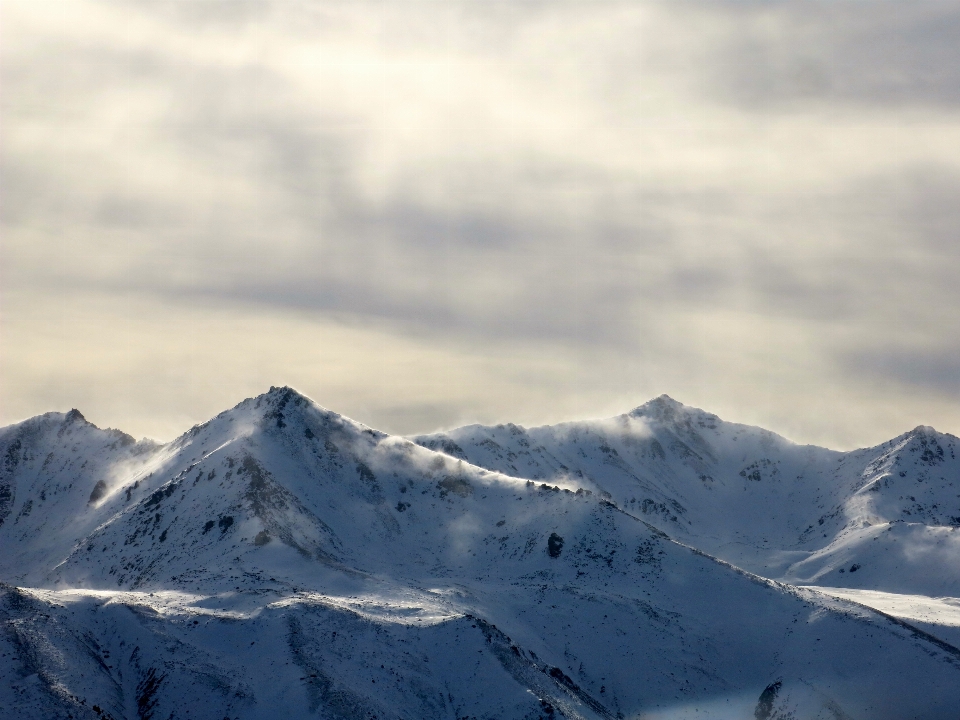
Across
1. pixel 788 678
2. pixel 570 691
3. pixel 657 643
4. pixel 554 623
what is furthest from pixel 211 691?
pixel 788 678

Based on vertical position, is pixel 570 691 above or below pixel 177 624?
below

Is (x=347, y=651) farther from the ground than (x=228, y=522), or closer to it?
closer to it

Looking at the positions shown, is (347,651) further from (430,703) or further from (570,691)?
(570,691)

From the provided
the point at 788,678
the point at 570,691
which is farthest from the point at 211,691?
the point at 788,678

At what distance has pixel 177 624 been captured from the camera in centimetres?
14125

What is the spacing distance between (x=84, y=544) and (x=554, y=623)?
8995 cm

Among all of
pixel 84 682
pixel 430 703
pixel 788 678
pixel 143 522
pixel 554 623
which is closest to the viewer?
pixel 84 682

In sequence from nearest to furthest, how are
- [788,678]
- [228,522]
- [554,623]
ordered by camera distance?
[788,678] < [554,623] < [228,522]

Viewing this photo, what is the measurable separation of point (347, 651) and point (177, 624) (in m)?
23.4

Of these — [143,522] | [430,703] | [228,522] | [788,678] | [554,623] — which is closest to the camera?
[430,703]

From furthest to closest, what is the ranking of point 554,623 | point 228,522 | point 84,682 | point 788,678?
point 228,522 < point 554,623 < point 788,678 < point 84,682

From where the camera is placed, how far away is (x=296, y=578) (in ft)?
536

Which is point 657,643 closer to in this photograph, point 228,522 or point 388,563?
point 388,563

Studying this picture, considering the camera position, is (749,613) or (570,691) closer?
(570,691)
